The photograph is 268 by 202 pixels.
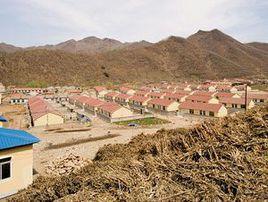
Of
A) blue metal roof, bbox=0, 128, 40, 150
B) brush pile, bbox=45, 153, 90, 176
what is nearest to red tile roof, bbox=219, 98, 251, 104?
brush pile, bbox=45, 153, 90, 176

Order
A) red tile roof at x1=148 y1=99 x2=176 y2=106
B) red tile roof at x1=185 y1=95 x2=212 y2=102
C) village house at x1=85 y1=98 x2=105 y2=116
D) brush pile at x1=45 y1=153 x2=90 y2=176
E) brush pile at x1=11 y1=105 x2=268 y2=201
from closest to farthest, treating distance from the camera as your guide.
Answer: brush pile at x1=11 y1=105 x2=268 y2=201, brush pile at x1=45 y1=153 x2=90 y2=176, red tile roof at x1=148 y1=99 x2=176 y2=106, village house at x1=85 y1=98 x2=105 y2=116, red tile roof at x1=185 y1=95 x2=212 y2=102

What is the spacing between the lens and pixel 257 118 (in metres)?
9.34

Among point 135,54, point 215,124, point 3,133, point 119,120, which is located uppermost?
point 135,54

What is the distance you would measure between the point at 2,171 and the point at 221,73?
163 metres

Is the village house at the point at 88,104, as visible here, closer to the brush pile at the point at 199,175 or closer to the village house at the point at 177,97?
the village house at the point at 177,97

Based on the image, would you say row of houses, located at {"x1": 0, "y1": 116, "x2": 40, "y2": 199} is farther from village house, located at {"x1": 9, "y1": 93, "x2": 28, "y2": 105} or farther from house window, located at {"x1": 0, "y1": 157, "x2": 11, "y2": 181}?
village house, located at {"x1": 9, "y1": 93, "x2": 28, "y2": 105}

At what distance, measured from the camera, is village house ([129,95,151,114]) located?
2338 inches

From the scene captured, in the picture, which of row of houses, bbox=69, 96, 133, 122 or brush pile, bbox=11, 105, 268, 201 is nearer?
brush pile, bbox=11, 105, 268, 201

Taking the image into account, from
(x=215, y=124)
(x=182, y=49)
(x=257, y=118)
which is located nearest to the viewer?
(x=257, y=118)

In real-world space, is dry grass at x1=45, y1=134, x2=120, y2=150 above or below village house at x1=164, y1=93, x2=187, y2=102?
below

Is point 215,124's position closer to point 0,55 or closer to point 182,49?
point 0,55

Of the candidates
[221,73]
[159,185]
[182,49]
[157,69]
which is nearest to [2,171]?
[159,185]

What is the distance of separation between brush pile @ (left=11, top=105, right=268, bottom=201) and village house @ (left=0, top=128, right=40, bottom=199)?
5458 millimetres

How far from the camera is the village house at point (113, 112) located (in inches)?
1820
